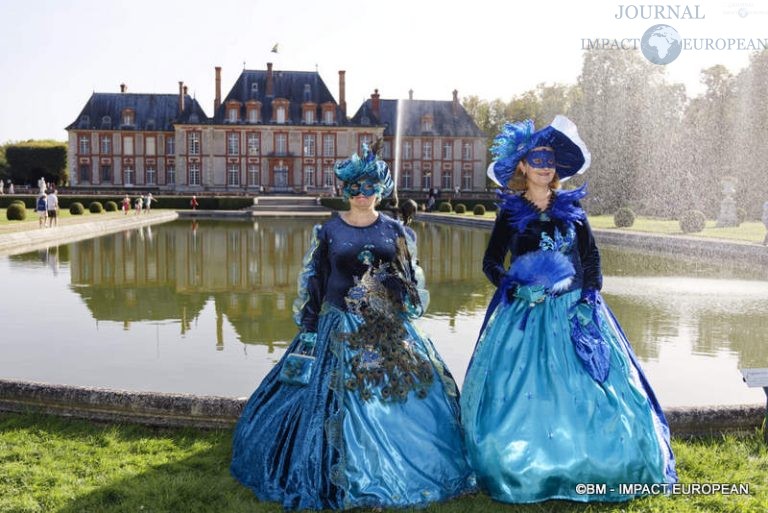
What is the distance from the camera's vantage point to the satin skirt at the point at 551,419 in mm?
2842

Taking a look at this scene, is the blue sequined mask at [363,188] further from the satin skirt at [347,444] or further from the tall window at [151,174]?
the tall window at [151,174]

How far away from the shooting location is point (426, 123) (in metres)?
46.3

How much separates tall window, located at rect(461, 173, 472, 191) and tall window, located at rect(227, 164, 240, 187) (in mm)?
13114

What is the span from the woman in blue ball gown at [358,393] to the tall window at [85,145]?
45.7m

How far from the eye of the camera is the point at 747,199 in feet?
90.4

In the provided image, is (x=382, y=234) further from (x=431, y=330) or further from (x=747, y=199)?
(x=747, y=199)

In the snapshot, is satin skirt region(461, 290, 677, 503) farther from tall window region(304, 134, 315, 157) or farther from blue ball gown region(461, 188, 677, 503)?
tall window region(304, 134, 315, 157)

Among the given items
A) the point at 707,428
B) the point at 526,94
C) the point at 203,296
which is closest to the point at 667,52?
the point at 203,296

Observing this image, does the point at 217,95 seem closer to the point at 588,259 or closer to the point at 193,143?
the point at 193,143

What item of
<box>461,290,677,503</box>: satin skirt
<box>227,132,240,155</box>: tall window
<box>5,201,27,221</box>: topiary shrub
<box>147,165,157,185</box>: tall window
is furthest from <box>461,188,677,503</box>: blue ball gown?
<box>147,165,157,185</box>: tall window

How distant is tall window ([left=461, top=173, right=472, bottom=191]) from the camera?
152ft

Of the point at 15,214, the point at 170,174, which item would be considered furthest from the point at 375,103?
the point at 15,214

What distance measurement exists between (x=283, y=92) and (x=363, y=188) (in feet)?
139

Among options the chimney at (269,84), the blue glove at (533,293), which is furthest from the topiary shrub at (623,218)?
the chimney at (269,84)
